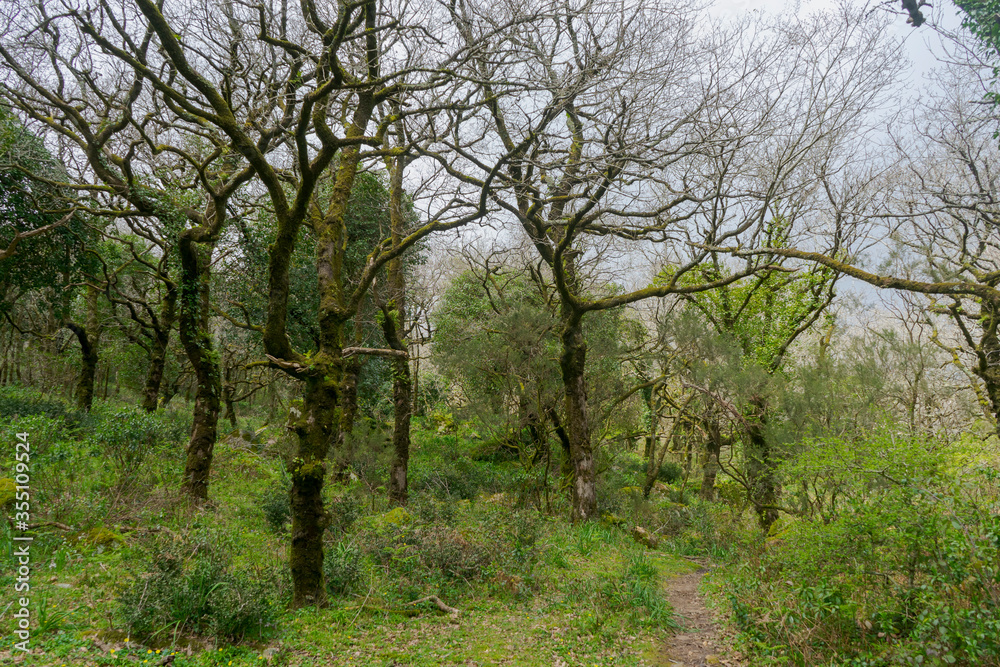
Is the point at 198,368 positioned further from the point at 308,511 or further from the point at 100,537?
the point at 308,511

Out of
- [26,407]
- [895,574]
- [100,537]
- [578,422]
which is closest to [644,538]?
[578,422]

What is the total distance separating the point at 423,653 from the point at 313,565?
1481 mm

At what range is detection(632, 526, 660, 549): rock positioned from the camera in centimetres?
952

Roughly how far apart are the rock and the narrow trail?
2.12 meters

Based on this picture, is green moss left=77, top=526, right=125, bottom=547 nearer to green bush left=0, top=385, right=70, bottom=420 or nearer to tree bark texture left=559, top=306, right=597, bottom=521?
green bush left=0, top=385, right=70, bottom=420

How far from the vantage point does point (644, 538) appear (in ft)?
31.3

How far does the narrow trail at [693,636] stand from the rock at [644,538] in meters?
2.12

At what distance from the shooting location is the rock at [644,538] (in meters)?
9.52

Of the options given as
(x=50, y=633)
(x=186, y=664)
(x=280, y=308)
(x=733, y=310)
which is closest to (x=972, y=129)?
(x=733, y=310)

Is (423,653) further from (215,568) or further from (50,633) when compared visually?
(50,633)

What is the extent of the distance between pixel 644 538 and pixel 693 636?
162 inches

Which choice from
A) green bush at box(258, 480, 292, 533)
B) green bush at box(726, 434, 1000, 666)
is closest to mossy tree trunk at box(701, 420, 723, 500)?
green bush at box(726, 434, 1000, 666)

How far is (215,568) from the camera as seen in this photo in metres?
4.30

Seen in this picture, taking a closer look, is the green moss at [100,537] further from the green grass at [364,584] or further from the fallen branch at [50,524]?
the fallen branch at [50,524]
